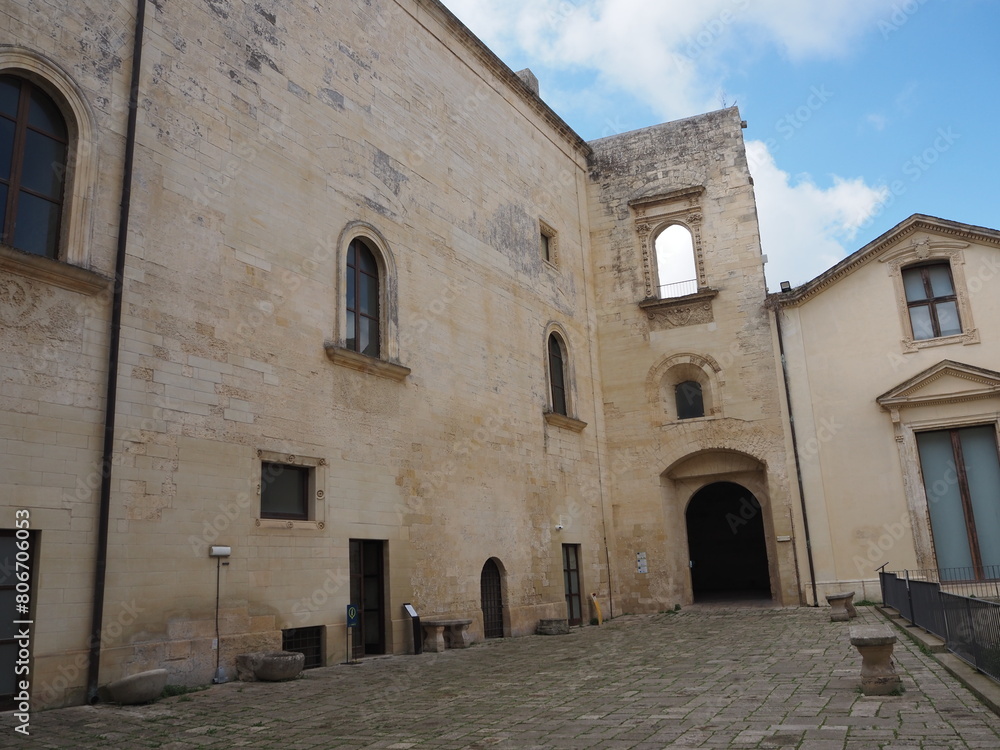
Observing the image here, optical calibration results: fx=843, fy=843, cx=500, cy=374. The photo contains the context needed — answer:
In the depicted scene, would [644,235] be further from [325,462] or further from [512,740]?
[512,740]

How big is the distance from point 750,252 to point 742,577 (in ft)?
35.8

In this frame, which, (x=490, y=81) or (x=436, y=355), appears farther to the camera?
(x=490, y=81)

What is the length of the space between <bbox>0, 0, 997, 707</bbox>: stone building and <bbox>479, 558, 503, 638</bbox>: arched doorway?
6cm

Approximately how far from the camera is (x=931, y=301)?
56.0 feet

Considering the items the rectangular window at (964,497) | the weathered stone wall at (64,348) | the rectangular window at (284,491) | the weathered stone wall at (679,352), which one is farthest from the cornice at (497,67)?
the rectangular window at (964,497)

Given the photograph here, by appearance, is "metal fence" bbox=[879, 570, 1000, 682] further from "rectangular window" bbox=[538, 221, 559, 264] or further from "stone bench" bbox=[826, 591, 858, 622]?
"rectangular window" bbox=[538, 221, 559, 264]

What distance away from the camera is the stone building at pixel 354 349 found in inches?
323

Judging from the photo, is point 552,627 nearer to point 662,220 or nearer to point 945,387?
point 945,387

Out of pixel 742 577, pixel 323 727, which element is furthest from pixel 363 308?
pixel 742 577

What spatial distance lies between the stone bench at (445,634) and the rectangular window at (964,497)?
943 cm

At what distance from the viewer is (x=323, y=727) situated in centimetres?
658

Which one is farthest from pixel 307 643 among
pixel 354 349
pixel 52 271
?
pixel 52 271

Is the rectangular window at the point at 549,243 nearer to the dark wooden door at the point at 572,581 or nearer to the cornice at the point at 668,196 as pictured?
the cornice at the point at 668,196

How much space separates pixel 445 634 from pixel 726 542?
1476 cm
